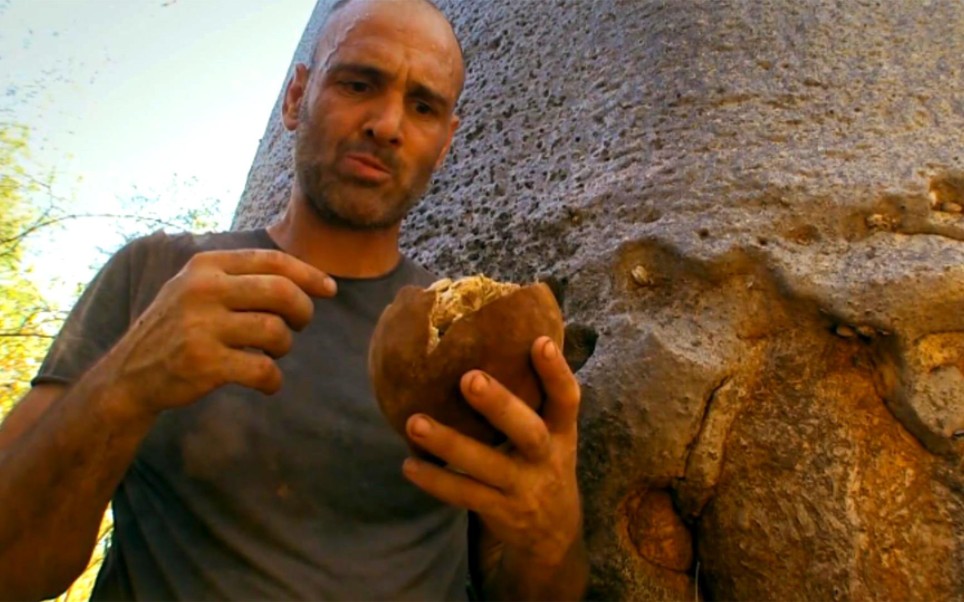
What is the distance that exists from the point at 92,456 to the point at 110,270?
27 centimetres

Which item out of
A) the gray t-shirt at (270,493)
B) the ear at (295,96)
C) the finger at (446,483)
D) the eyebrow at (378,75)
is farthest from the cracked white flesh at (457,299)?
the ear at (295,96)

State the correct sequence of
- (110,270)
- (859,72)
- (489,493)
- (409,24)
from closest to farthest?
1. (489,493)
2. (110,270)
3. (409,24)
4. (859,72)

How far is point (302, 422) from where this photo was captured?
931 mm

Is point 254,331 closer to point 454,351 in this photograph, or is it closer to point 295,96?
point 454,351

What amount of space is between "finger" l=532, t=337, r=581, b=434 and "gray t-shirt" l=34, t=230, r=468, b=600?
0.23m

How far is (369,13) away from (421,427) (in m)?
0.61

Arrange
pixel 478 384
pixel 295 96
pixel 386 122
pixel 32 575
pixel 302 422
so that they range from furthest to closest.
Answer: pixel 295 96 < pixel 386 122 < pixel 302 422 < pixel 32 575 < pixel 478 384

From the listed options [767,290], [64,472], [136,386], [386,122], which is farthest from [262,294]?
[767,290]

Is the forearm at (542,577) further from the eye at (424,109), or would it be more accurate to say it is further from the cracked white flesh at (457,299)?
the eye at (424,109)

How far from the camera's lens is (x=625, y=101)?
1.27 meters

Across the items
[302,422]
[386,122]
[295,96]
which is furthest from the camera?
[295,96]

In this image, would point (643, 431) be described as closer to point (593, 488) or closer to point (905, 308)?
point (593, 488)

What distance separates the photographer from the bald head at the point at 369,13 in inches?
43.7

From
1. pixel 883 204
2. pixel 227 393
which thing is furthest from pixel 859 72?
pixel 227 393
